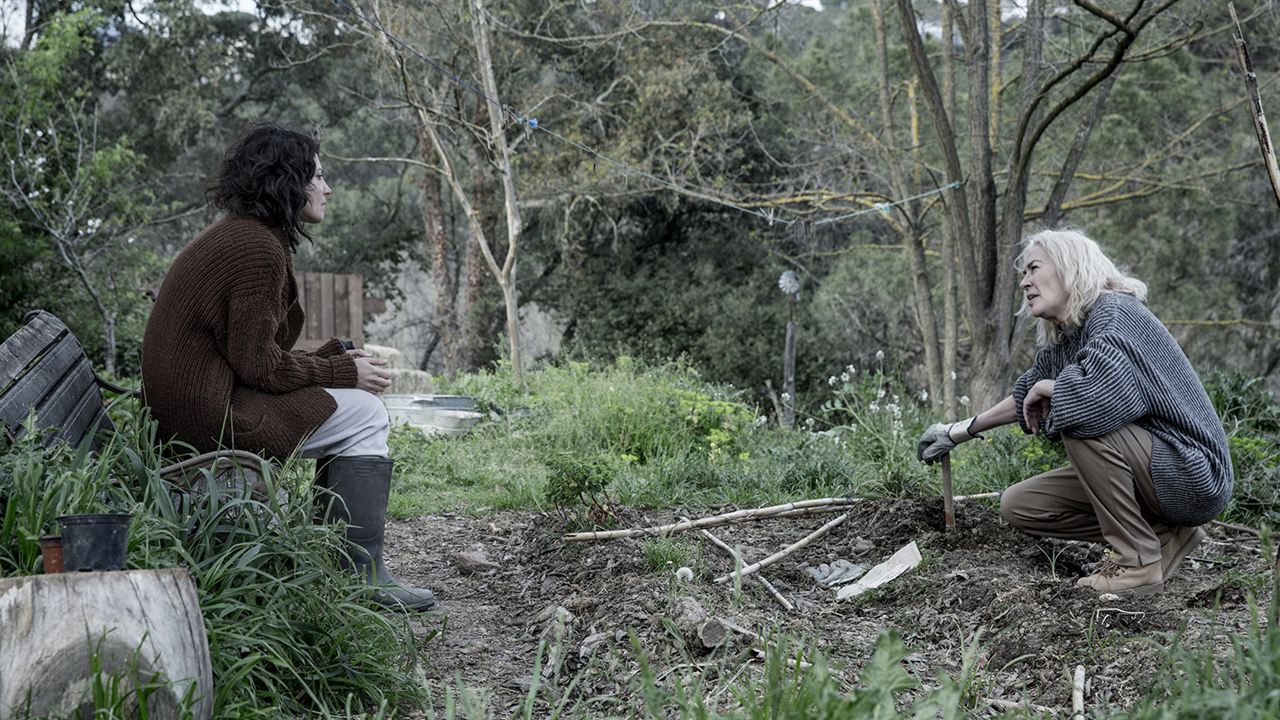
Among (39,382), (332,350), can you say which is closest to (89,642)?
(39,382)

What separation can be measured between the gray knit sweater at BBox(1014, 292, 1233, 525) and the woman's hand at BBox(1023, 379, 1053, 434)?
9 cm

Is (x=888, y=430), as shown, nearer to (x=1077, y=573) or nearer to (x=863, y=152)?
(x=1077, y=573)

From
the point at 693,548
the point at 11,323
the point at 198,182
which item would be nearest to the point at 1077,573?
the point at 693,548

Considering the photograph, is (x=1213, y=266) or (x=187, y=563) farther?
(x=1213, y=266)

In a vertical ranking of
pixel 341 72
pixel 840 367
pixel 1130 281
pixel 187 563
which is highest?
pixel 341 72

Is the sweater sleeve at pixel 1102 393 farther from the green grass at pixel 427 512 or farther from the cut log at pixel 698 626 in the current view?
the cut log at pixel 698 626

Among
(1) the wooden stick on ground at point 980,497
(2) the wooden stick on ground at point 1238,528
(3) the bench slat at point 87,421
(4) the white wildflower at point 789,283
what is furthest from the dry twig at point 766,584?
(4) the white wildflower at point 789,283

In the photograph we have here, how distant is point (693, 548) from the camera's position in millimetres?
4406

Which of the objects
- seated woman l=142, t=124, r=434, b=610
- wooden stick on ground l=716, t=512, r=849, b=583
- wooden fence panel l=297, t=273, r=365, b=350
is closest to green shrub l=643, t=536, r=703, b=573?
wooden stick on ground l=716, t=512, r=849, b=583

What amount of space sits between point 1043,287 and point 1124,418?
21.9 inches

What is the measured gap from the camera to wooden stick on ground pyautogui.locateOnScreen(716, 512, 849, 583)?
13.3ft

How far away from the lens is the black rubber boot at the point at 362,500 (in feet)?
11.9

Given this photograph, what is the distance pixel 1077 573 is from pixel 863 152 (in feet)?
33.6

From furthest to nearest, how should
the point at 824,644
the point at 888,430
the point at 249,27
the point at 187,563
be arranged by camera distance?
the point at 249,27, the point at 888,430, the point at 824,644, the point at 187,563
